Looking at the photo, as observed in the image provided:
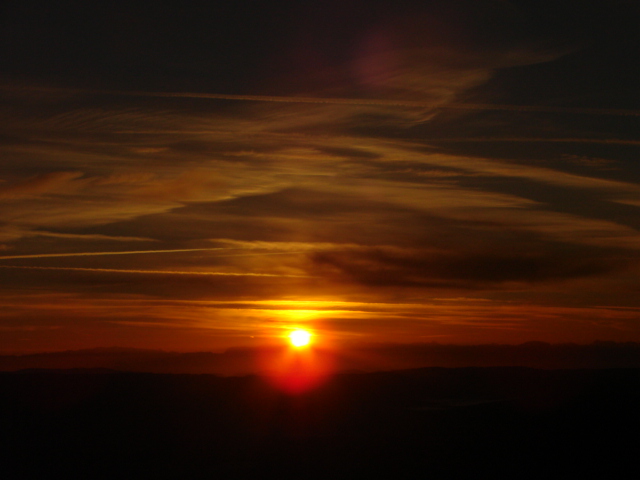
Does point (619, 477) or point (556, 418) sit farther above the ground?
point (556, 418)

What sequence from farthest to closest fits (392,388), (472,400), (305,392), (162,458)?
(392,388)
(305,392)
(472,400)
(162,458)

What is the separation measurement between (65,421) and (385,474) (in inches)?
837

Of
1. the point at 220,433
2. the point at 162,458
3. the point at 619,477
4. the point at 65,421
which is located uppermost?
the point at 65,421

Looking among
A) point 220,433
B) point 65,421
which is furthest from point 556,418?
point 65,421

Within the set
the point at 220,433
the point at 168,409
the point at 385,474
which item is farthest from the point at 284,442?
the point at 168,409

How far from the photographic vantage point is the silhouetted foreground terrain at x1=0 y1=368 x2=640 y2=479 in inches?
1150

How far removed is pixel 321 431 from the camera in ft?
Result: 116

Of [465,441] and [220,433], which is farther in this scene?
[220,433]

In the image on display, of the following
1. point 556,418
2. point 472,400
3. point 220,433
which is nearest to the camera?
point 220,433

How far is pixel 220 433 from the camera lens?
35.4m

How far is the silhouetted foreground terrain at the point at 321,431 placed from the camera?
95.8 ft

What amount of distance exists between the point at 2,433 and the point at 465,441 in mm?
23316

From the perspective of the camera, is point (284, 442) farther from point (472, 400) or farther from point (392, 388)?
point (392, 388)

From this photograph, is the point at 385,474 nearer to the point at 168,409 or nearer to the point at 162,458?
the point at 162,458
